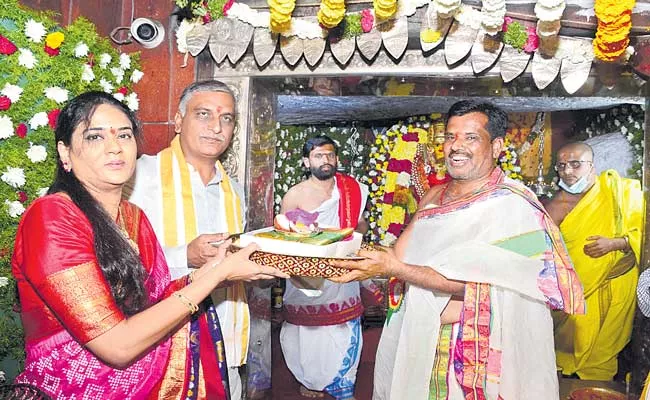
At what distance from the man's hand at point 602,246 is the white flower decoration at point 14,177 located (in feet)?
14.7

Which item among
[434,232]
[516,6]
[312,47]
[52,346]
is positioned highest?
[516,6]

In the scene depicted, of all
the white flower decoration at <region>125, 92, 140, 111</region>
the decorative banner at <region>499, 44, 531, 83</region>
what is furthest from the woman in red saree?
the decorative banner at <region>499, 44, 531, 83</region>

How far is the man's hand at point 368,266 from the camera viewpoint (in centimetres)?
245

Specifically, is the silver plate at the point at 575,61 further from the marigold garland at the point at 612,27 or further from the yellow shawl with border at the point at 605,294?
the yellow shawl with border at the point at 605,294

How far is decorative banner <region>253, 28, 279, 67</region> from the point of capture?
334cm

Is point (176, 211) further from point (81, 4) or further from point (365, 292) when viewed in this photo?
point (365, 292)

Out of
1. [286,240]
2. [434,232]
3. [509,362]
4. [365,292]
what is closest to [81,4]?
[286,240]

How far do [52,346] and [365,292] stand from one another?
16.6ft

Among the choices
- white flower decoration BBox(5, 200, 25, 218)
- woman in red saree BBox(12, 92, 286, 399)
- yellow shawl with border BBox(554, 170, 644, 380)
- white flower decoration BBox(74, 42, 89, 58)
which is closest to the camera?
woman in red saree BBox(12, 92, 286, 399)

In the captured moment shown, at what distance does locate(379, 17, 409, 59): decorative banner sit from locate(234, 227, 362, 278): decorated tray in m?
1.26

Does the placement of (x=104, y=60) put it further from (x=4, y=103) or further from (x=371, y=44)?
(x=371, y=44)

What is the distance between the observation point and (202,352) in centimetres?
248

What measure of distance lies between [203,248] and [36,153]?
108cm

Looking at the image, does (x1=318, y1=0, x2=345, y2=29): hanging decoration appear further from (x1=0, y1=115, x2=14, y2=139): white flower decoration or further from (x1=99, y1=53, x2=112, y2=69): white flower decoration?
(x1=0, y1=115, x2=14, y2=139): white flower decoration
